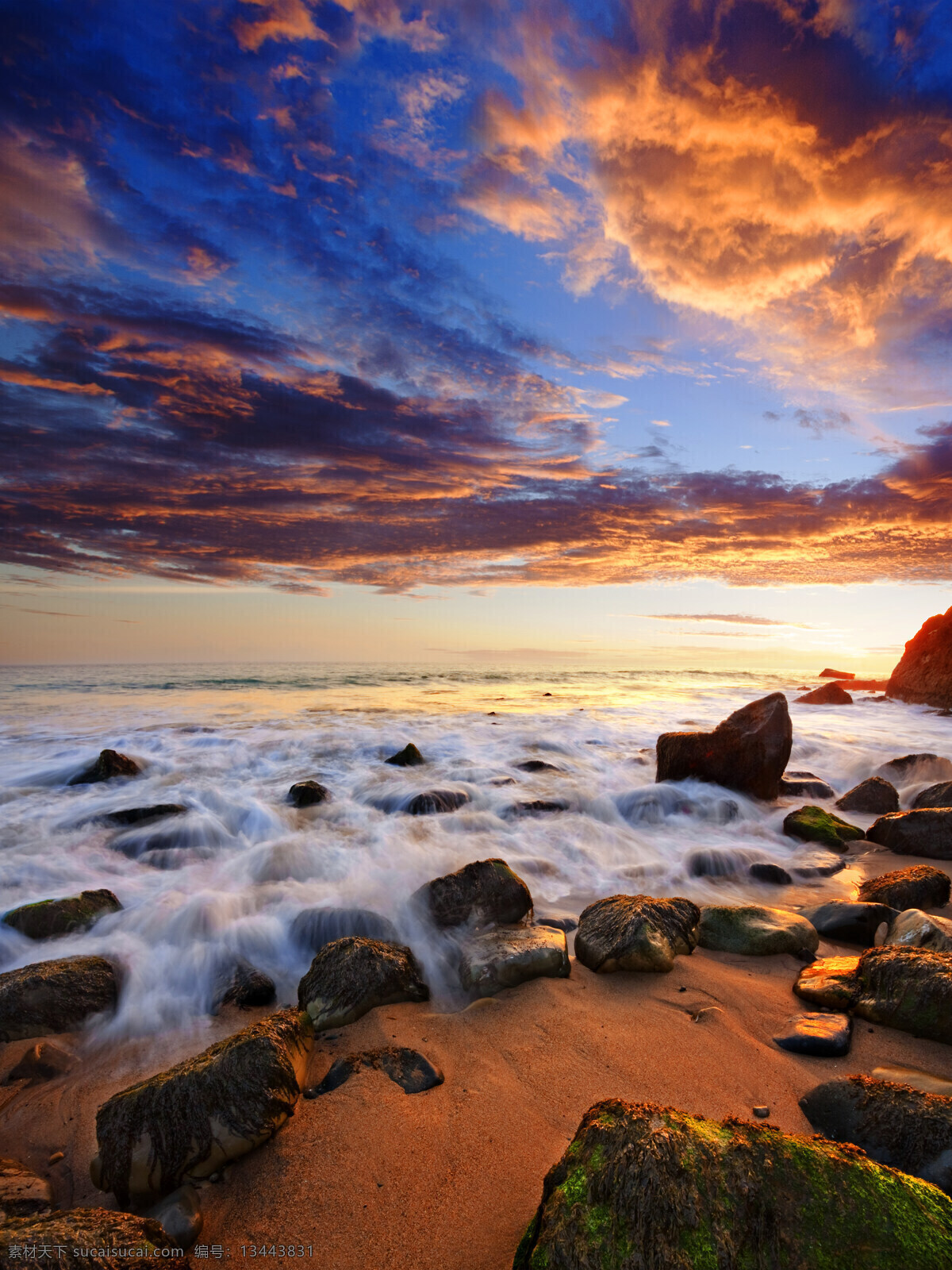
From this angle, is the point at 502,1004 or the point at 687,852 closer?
the point at 502,1004

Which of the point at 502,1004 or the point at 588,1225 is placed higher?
the point at 588,1225

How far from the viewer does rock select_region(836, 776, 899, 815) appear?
8820 millimetres

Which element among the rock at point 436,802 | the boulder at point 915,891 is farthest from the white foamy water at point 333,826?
the boulder at point 915,891

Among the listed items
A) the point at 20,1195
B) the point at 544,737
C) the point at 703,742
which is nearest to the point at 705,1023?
the point at 20,1195

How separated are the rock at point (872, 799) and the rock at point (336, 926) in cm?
752

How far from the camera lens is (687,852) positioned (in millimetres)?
7086

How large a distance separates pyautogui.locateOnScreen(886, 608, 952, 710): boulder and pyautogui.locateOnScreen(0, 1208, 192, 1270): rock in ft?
79.2

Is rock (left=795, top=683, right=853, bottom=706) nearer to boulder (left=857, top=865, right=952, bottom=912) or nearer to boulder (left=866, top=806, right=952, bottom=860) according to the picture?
boulder (left=866, top=806, right=952, bottom=860)

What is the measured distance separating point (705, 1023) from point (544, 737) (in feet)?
35.5

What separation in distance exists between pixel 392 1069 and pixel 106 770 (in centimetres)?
976

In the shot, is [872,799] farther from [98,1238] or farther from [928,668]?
[928,668]

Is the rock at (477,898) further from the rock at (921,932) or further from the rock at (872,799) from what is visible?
the rock at (872,799)

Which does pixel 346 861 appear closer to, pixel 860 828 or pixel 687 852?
pixel 687 852

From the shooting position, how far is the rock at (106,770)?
10.5 meters
